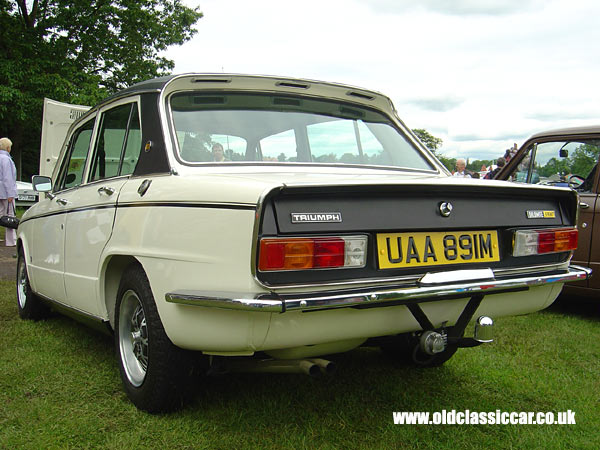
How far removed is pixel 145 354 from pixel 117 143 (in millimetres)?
1337

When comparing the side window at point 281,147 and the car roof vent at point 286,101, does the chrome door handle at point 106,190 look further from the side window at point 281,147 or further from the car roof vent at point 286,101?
the car roof vent at point 286,101

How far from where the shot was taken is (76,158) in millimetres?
4359

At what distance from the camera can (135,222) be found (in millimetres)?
2857

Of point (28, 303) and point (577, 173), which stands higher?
point (577, 173)

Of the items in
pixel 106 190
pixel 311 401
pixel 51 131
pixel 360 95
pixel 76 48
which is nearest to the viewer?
pixel 311 401

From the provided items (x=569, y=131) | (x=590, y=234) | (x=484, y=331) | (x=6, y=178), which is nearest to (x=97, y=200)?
(x=484, y=331)

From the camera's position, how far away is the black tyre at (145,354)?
105 inches

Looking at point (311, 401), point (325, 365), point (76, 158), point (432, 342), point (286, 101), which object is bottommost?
point (311, 401)

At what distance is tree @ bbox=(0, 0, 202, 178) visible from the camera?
1694 centimetres

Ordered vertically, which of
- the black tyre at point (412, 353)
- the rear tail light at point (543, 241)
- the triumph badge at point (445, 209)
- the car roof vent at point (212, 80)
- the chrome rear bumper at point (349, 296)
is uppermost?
the car roof vent at point (212, 80)

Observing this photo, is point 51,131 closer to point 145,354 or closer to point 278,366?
point 145,354

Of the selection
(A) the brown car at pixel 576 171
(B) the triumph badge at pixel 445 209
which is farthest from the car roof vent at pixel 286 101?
(A) the brown car at pixel 576 171

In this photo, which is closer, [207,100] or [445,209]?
[445,209]

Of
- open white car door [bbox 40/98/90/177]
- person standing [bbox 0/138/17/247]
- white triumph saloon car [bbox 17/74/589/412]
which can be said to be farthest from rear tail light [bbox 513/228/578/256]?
person standing [bbox 0/138/17/247]
